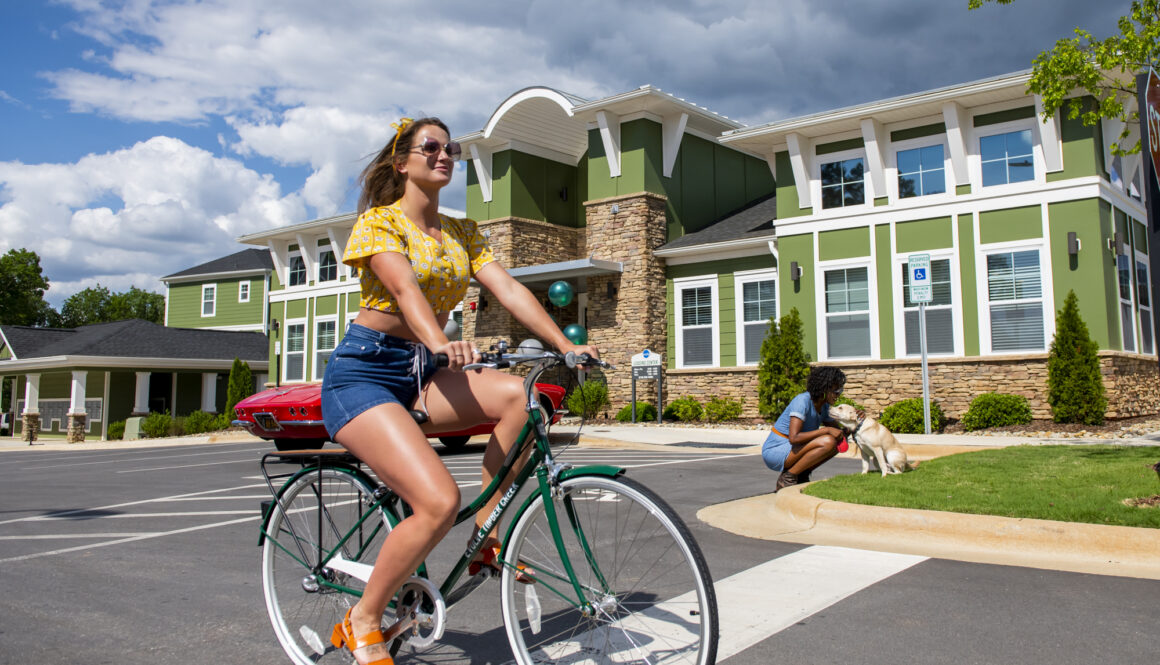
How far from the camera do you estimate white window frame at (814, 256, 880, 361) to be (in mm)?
19031

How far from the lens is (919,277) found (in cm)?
1543

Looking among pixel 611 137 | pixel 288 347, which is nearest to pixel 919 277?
pixel 611 137

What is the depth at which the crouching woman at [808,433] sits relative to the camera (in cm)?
791

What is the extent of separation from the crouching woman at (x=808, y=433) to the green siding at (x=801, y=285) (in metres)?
12.0

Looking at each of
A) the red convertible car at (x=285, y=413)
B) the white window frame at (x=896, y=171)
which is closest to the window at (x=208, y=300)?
the red convertible car at (x=285, y=413)

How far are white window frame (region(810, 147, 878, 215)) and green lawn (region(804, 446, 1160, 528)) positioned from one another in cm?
1060

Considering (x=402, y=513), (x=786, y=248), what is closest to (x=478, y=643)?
(x=402, y=513)

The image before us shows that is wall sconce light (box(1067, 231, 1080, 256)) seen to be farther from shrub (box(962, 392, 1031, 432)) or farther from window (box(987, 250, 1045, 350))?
shrub (box(962, 392, 1031, 432))

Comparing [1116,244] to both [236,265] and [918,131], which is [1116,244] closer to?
[918,131]

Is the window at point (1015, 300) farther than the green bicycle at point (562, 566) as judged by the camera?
Yes

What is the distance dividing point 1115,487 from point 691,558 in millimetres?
5867

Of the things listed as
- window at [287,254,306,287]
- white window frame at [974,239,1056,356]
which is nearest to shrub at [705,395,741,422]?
white window frame at [974,239,1056,356]

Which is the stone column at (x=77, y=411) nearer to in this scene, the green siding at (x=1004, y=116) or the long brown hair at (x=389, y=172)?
the green siding at (x=1004, y=116)

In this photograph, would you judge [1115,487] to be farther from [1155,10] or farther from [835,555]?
[1155,10]
